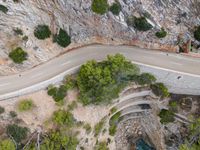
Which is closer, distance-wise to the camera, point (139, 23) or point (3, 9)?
point (3, 9)

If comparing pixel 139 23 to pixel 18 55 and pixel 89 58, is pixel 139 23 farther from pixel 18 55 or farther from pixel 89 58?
pixel 18 55

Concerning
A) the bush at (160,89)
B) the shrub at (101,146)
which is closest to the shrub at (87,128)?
the shrub at (101,146)

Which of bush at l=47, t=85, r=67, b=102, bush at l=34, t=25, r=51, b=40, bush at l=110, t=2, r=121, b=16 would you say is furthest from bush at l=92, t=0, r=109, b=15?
bush at l=47, t=85, r=67, b=102

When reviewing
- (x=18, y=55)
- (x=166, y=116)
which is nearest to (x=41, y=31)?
(x=18, y=55)

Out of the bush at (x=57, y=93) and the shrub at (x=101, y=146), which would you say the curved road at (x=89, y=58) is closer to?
the bush at (x=57, y=93)

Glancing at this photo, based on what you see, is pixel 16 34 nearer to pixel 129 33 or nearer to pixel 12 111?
pixel 12 111

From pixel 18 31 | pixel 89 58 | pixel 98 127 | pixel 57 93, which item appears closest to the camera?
pixel 18 31
